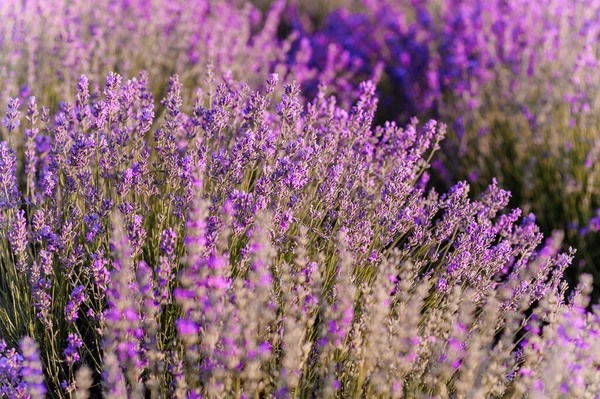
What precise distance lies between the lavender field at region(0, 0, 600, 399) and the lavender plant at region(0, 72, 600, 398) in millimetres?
11

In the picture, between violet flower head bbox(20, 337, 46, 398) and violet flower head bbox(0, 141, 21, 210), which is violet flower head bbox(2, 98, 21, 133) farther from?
violet flower head bbox(20, 337, 46, 398)

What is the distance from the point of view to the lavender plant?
160 centimetres

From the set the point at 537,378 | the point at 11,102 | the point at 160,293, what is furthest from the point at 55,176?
the point at 537,378

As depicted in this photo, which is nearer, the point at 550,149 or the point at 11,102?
the point at 11,102

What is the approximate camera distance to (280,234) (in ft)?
6.84

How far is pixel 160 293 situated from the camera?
6.02ft

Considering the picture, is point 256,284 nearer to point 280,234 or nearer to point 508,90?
point 280,234

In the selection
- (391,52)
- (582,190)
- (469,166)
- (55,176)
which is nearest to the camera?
(55,176)

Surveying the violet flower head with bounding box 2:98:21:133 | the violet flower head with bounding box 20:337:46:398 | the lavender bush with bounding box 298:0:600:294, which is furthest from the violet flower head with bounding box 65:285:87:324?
the lavender bush with bounding box 298:0:600:294

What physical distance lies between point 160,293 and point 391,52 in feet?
13.1

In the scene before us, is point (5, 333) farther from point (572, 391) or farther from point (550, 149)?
point (550, 149)

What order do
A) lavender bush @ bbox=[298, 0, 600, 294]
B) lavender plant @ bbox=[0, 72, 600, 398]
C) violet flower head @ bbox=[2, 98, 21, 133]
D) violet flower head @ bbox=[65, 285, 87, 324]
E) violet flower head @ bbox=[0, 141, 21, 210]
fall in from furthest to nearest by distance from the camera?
1. lavender bush @ bbox=[298, 0, 600, 294]
2. violet flower head @ bbox=[2, 98, 21, 133]
3. violet flower head @ bbox=[0, 141, 21, 210]
4. violet flower head @ bbox=[65, 285, 87, 324]
5. lavender plant @ bbox=[0, 72, 600, 398]

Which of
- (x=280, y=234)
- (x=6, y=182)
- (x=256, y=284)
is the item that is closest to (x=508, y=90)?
(x=280, y=234)

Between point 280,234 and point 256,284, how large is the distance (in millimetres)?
364
